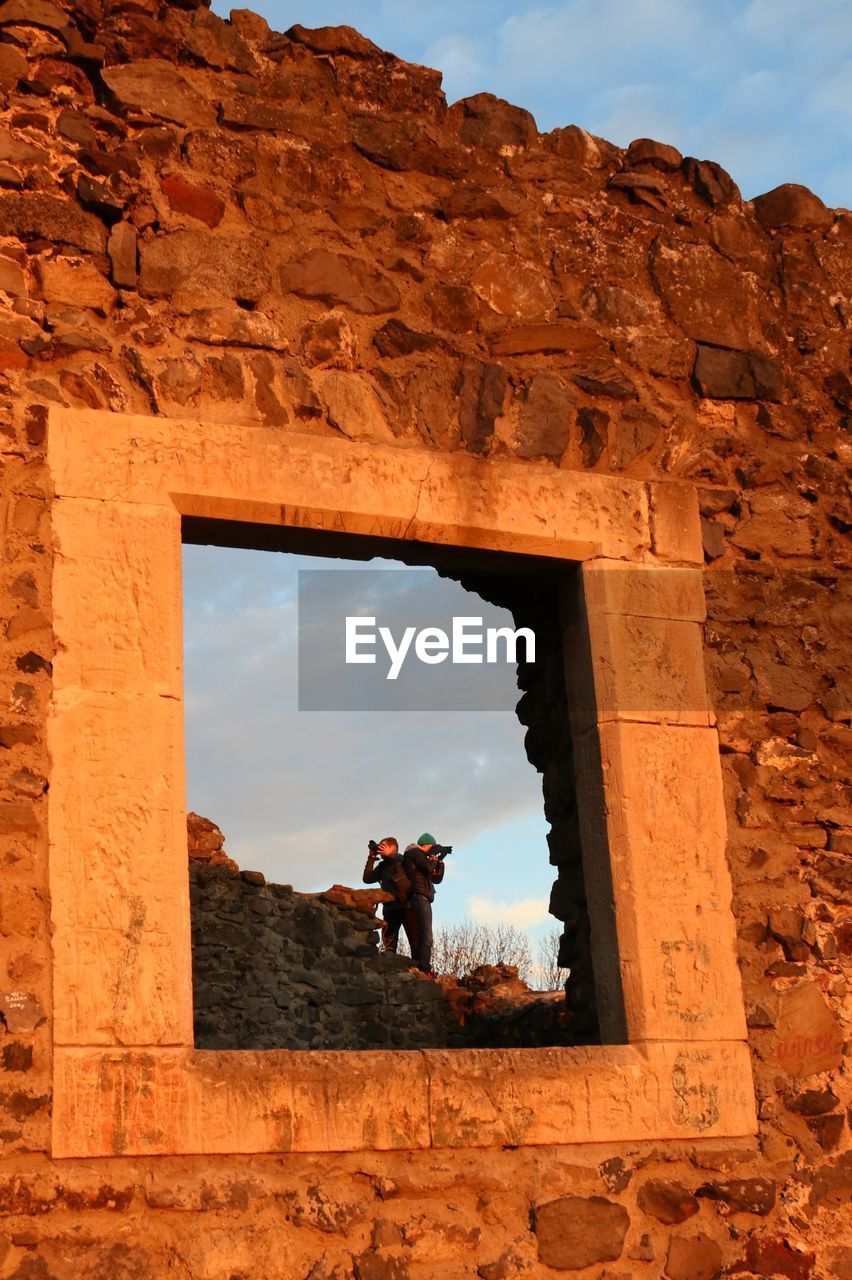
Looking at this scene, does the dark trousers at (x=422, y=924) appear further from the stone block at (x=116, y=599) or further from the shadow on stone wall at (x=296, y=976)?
the stone block at (x=116, y=599)

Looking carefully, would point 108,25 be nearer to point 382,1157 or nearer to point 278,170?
point 278,170

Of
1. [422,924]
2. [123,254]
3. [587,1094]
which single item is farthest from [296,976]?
[123,254]

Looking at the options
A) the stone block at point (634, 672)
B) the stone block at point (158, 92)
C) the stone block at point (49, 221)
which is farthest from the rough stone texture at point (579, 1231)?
the stone block at point (158, 92)

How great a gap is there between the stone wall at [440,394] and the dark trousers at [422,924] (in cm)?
607

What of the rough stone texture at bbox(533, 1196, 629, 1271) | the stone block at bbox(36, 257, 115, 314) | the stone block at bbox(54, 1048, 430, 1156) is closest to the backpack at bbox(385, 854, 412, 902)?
the rough stone texture at bbox(533, 1196, 629, 1271)

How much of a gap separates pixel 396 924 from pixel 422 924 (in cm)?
21

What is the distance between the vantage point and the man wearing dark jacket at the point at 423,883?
1023cm

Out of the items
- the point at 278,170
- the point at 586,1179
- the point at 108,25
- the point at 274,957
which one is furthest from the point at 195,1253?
the point at 274,957

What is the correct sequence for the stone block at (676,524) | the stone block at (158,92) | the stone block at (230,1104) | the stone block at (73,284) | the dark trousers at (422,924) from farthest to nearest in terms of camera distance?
1. the dark trousers at (422,924)
2. the stone block at (676,524)
3. the stone block at (158,92)
4. the stone block at (73,284)
5. the stone block at (230,1104)

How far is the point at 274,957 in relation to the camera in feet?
29.8

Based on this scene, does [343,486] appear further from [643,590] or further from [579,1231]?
[579,1231]

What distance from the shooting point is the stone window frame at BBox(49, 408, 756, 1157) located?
134 inches

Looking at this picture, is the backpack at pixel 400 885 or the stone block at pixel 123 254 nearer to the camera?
the stone block at pixel 123 254

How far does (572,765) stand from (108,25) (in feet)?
8.11
